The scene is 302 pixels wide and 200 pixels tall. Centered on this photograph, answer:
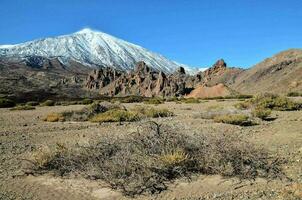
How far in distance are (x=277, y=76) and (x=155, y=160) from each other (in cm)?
6045

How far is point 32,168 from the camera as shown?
1028 cm

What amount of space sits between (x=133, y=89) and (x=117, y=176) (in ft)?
293

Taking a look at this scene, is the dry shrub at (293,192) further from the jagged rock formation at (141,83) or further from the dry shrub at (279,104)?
the jagged rock formation at (141,83)

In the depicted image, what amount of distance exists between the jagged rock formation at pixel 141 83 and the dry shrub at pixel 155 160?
63263 millimetres

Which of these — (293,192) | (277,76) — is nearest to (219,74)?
(277,76)

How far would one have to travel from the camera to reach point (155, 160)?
9391mm

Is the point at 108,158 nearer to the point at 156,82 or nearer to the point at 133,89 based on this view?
the point at 156,82

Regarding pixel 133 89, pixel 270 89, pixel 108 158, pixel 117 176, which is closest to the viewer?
pixel 117 176

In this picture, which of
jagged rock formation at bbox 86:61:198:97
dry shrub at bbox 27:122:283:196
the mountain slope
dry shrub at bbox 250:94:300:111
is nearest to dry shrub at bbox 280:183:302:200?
dry shrub at bbox 27:122:283:196

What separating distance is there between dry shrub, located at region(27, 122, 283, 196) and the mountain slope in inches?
1817

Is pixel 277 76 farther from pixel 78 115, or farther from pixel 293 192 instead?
pixel 293 192

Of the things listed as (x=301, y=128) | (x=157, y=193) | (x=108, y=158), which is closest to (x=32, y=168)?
(x=108, y=158)

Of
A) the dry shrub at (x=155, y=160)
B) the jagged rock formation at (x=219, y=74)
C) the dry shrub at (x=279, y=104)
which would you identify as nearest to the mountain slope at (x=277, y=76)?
the jagged rock formation at (x=219, y=74)

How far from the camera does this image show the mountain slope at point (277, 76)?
5925 centimetres
